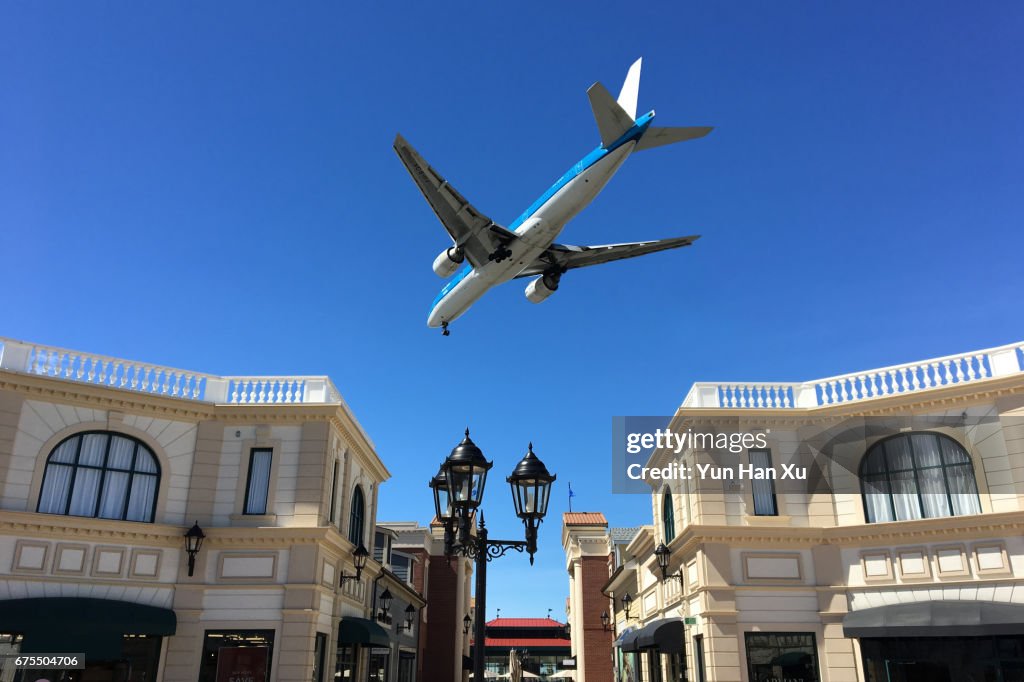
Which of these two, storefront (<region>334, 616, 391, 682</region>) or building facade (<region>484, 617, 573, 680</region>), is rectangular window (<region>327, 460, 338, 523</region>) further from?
building facade (<region>484, 617, 573, 680</region>)

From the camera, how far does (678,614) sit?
24.8 m

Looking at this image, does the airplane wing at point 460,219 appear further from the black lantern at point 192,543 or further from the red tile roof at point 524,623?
the red tile roof at point 524,623

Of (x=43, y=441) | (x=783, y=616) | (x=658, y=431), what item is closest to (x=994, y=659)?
(x=783, y=616)

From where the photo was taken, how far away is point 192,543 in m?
20.2

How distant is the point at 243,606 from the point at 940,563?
60.0ft

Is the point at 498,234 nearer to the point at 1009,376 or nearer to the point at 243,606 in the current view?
the point at 243,606

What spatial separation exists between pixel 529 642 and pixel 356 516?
169 ft

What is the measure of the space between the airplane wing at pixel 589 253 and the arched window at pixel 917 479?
8.22m

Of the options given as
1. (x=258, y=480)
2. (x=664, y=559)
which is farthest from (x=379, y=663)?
(x=664, y=559)

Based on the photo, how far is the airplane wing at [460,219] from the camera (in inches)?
790

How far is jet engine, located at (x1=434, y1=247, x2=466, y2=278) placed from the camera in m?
22.1

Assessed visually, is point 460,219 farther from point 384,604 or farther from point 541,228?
point 384,604

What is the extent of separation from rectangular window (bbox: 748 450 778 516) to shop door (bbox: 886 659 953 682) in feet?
15.4

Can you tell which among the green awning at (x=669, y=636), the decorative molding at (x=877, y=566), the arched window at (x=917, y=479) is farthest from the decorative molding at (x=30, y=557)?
the arched window at (x=917, y=479)
